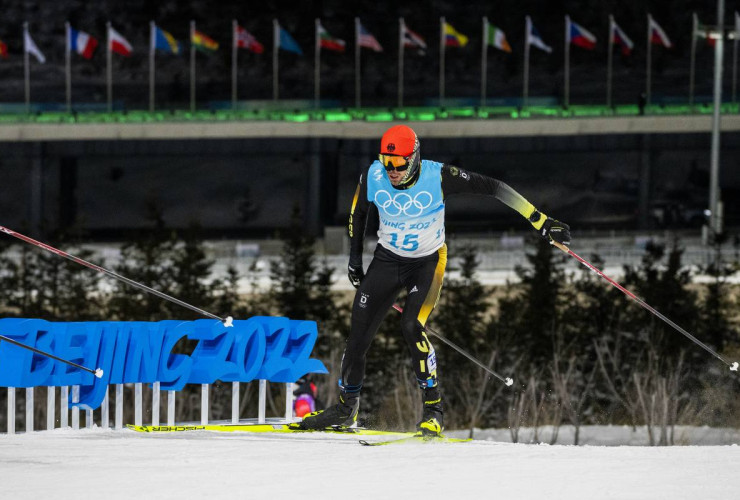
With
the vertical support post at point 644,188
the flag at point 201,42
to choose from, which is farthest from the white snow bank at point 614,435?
the flag at point 201,42

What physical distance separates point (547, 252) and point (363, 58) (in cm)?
3385

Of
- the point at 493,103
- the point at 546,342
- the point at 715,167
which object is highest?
the point at 493,103

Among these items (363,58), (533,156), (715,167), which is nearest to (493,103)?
(533,156)

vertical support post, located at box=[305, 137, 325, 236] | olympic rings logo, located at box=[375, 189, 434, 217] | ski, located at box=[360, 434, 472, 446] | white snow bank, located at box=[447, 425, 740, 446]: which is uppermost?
vertical support post, located at box=[305, 137, 325, 236]

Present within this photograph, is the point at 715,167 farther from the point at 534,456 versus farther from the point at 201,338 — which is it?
the point at 534,456

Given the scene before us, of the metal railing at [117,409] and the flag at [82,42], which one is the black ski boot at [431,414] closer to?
the metal railing at [117,409]

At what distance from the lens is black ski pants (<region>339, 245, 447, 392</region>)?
10.0m

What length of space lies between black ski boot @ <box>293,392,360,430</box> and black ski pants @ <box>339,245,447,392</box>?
0.49m

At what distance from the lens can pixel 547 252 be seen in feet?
142

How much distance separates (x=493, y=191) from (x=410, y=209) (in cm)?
70

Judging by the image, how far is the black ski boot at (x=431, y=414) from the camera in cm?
1005

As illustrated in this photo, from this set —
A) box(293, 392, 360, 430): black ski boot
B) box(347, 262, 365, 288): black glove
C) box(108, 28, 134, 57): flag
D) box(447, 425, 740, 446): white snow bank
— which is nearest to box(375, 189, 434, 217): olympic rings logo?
box(347, 262, 365, 288): black glove

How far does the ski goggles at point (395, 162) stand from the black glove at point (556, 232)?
128 cm

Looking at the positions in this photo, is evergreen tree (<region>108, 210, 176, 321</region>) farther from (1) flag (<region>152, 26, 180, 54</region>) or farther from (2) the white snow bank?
(2) the white snow bank
